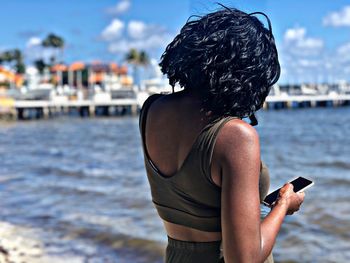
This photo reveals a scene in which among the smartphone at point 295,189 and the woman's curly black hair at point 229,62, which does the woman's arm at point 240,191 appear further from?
the smartphone at point 295,189

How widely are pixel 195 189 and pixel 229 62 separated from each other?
40 cm

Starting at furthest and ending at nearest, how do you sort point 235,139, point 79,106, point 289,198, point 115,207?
1. point 79,106
2. point 115,207
3. point 289,198
4. point 235,139

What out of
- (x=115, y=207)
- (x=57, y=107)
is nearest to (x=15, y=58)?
(x=57, y=107)

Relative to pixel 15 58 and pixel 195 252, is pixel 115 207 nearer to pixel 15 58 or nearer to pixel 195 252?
pixel 195 252

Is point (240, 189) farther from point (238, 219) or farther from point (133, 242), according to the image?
point (133, 242)

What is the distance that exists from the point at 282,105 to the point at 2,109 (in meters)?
35.9

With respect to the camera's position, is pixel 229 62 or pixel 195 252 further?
pixel 195 252

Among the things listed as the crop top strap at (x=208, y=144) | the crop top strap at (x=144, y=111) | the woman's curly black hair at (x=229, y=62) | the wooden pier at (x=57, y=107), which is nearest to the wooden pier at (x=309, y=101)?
the wooden pier at (x=57, y=107)

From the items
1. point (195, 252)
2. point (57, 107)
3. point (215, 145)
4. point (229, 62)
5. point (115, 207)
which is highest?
point (229, 62)

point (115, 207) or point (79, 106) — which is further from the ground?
point (79, 106)

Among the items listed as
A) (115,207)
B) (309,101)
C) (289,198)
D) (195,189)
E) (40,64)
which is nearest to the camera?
(195,189)

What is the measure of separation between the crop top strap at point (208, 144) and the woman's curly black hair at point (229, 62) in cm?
5

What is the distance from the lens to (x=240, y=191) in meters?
1.59

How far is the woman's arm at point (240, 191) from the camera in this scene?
158cm
